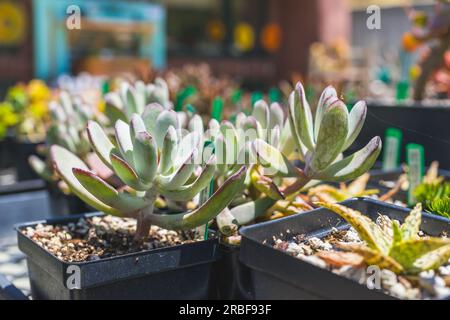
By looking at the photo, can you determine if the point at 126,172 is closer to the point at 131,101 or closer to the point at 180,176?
the point at 180,176

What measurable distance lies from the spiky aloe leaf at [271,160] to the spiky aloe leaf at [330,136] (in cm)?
4

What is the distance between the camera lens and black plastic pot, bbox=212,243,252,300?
37.1 inches

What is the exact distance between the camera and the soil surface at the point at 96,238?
96 cm

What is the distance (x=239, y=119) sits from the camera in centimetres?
110

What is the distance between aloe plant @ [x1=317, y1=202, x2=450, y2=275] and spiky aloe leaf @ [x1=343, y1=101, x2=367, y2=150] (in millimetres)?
182

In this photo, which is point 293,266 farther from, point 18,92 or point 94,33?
point 94,33

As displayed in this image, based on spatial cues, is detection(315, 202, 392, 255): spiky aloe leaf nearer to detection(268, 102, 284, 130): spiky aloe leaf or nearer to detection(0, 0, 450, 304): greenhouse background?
detection(0, 0, 450, 304): greenhouse background

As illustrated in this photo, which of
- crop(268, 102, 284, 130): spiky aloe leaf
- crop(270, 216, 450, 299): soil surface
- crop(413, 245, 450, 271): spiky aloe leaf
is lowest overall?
crop(270, 216, 450, 299): soil surface

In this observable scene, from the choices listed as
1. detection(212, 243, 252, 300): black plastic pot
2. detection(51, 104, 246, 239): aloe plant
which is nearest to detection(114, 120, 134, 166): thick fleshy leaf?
detection(51, 104, 246, 239): aloe plant

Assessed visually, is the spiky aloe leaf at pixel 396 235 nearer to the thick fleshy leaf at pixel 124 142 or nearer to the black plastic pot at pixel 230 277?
the black plastic pot at pixel 230 277

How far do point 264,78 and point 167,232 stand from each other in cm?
794

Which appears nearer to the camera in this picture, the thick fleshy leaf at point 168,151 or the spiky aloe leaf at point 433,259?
the spiky aloe leaf at point 433,259

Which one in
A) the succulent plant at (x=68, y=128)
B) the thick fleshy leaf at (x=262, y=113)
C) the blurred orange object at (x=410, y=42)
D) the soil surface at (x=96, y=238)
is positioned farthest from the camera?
the blurred orange object at (x=410, y=42)

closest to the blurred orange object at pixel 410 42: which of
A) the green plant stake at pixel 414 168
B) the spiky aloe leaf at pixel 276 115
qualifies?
the green plant stake at pixel 414 168
